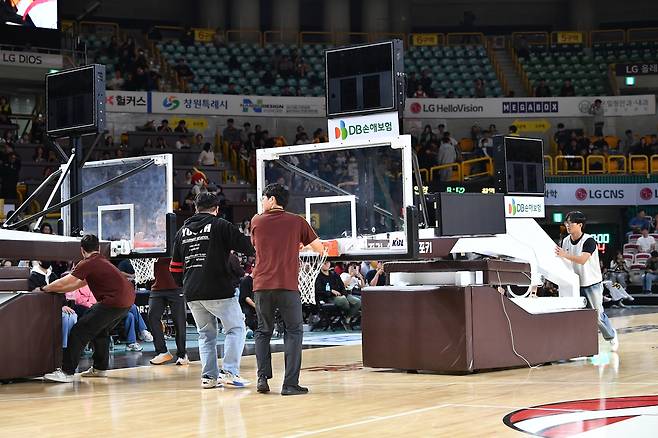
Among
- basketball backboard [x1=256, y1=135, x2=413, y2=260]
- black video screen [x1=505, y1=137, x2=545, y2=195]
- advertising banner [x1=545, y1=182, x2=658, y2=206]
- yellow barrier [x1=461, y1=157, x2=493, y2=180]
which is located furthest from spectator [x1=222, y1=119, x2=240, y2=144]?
basketball backboard [x1=256, y1=135, x2=413, y2=260]

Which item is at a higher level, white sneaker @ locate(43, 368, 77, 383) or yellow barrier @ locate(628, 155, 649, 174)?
yellow barrier @ locate(628, 155, 649, 174)

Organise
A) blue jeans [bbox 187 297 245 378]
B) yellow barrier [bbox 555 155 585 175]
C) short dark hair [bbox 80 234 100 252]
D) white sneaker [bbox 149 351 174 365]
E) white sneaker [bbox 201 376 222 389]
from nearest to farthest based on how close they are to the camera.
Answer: blue jeans [bbox 187 297 245 378], white sneaker [bbox 201 376 222 389], short dark hair [bbox 80 234 100 252], white sneaker [bbox 149 351 174 365], yellow barrier [bbox 555 155 585 175]

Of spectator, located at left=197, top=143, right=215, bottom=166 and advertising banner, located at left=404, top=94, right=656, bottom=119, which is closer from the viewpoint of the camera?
spectator, located at left=197, top=143, right=215, bottom=166

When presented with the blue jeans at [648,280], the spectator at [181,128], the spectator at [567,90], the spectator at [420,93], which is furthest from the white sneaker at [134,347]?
the spectator at [567,90]

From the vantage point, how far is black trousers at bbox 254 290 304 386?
881 cm

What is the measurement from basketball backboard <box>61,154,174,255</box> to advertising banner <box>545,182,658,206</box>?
18075 mm

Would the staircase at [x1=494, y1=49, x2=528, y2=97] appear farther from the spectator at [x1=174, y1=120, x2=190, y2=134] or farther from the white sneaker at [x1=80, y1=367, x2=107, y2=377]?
the white sneaker at [x1=80, y1=367, x2=107, y2=377]

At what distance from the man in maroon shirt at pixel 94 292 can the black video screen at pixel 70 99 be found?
87.2 inches

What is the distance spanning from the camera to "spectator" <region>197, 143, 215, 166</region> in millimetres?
26766

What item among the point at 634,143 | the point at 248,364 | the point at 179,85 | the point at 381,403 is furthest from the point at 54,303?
the point at 634,143

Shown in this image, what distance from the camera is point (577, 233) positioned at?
12547 millimetres

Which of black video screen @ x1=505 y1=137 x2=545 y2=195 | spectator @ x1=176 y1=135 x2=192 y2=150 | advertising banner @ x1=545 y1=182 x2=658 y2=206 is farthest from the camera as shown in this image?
advertising banner @ x1=545 y1=182 x2=658 y2=206

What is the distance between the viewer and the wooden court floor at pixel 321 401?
6.86 metres

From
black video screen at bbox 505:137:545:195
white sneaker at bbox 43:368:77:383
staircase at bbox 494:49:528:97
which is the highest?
staircase at bbox 494:49:528:97
